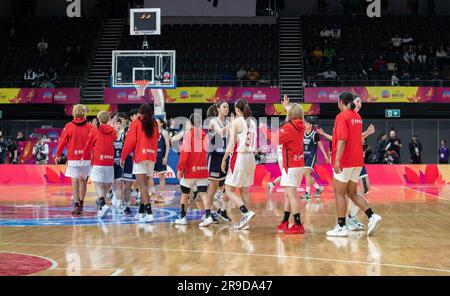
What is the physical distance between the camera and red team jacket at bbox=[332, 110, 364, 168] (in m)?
9.12

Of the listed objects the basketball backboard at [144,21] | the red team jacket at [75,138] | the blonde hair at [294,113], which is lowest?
the red team jacket at [75,138]

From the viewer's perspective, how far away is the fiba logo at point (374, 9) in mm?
32625

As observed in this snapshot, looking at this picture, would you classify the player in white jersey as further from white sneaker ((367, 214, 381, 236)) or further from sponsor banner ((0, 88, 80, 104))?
sponsor banner ((0, 88, 80, 104))

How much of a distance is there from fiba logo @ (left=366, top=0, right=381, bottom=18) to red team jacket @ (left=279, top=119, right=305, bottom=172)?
2419 centimetres

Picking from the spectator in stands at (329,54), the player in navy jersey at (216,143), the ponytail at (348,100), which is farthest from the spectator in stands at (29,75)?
the ponytail at (348,100)

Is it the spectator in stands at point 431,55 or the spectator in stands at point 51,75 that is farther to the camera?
the spectator in stands at point 431,55

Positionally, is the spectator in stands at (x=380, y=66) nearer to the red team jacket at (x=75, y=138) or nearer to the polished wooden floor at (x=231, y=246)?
the polished wooden floor at (x=231, y=246)

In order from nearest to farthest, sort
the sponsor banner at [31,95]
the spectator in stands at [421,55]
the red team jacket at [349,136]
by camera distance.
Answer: the red team jacket at [349,136] → the sponsor banner at [31,95] → the spectator in stands at [421,55]

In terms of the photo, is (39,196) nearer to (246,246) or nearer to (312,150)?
(312,150)

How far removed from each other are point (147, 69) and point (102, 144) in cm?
1086

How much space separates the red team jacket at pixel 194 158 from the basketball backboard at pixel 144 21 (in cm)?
1240

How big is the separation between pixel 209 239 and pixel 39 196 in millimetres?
9049

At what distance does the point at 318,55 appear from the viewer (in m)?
32.0

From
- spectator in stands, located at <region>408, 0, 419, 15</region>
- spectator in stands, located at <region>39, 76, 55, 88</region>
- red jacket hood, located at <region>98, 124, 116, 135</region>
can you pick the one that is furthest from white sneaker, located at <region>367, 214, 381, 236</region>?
spectator in stands, located at <region>408, 0, 419, 15</region>
